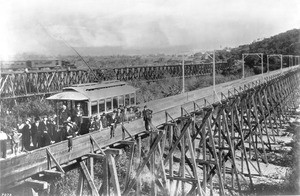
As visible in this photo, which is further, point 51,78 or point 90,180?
point 51,78

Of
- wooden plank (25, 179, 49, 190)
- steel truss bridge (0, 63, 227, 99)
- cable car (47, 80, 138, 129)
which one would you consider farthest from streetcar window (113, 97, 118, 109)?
wooden plank (25, 179, 49, 190)

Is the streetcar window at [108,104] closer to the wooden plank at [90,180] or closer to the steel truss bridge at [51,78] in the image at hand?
the wooden plank at [90,180]

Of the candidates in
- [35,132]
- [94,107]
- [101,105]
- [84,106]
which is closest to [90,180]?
[35,132]

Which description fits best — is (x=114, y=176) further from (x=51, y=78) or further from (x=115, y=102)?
(x=51, y=78)

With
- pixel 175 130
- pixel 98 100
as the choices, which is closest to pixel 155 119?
pixel 175 130

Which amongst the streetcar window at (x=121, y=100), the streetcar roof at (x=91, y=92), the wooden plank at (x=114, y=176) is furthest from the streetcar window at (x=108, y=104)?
the wooden plank at (x=114, y=176)

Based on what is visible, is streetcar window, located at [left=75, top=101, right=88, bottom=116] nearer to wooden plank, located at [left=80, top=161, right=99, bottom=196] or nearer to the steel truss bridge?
wooden plank, located at [left=80, top=161, right=99, bottom=196]

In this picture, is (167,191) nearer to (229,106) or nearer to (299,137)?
(229,106)

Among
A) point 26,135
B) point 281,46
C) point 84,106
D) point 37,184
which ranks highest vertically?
point 281,46
